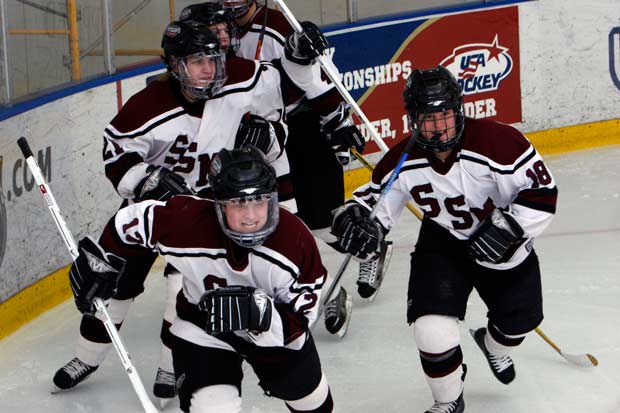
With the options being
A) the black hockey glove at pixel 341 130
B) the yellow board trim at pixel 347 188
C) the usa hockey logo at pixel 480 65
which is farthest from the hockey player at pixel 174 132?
the usa hockey logo at pixel 480 65

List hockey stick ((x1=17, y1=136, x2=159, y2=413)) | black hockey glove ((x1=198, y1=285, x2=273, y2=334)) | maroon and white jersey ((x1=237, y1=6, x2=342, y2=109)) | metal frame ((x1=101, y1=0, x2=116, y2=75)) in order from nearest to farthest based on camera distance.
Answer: black hockey glove ((x1=198, y1=285, x2=273, y2=334))
hockey stick ((x1=17, y1=136, x2=159, y2=413))
maroon and white jersey ((x1=237, y1=6, x2=342, y2=109))
metal frame ((x1=101, y1=0, x2=116, y2=75))

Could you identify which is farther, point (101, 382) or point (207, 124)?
point (101, 382)

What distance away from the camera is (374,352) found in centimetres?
411

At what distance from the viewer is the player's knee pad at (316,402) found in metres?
2.96

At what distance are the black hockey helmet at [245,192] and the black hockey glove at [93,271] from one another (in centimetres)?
37

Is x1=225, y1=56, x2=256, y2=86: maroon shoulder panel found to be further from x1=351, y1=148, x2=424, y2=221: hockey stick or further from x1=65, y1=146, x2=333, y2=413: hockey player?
x1=65, y1=146, x2=333, y2=413: hockey player

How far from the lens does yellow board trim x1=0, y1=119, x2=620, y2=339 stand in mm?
4375

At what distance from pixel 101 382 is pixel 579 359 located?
1.60 metres

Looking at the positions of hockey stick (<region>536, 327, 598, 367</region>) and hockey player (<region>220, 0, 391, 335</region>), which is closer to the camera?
hockey stick (<region>536, 327, 598, 367</region>)

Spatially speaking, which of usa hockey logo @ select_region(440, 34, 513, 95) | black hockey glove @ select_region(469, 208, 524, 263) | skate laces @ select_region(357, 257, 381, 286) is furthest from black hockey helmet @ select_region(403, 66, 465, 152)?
usa hockey logo @ select_region(440, 34, 513, 95)

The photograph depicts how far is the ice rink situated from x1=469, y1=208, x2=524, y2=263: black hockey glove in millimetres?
625

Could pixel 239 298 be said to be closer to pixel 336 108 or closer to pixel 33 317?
pixel 336 108

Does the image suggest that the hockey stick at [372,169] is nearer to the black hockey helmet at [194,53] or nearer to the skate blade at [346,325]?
the skate blade at [346,325]

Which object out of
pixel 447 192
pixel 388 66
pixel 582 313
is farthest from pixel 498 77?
pixel 447 192
